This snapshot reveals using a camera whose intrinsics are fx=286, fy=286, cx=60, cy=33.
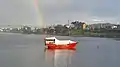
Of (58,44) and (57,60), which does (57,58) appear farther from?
(58,44)

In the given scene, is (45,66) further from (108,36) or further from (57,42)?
(108,36)

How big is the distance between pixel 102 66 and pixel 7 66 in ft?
36.8

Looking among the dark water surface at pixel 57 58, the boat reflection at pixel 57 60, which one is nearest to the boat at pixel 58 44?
the dark water surface at pixel 57 58

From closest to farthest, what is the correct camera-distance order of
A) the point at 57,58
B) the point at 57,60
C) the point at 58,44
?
the point at 57,60, the point at 57,58, the point at 58,44

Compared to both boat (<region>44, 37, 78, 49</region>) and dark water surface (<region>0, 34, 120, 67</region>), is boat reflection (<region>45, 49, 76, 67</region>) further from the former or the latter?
boat (<region>44, 37, 78, 49</region>)

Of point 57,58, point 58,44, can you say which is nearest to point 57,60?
point 57,58

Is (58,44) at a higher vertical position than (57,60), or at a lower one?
higher

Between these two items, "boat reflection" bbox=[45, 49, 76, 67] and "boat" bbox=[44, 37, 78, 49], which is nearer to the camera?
"boat reflection" bbox=[45, 49, 76, 67]

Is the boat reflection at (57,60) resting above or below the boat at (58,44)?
below

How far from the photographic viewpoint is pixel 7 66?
31.5 metres

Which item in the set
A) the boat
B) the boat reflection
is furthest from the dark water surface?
the boat

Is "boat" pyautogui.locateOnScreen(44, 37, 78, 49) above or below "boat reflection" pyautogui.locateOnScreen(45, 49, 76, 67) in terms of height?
above

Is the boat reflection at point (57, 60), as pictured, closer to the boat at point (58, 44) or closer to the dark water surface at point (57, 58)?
the dark water surface at point (57, 58)

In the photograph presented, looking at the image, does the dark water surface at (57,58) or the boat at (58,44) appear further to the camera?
the boat at (58,44)
